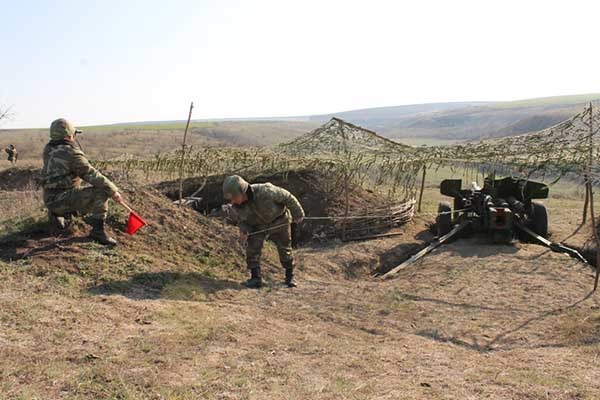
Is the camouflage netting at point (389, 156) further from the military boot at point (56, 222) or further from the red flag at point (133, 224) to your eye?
the military boot at point (56, 222)

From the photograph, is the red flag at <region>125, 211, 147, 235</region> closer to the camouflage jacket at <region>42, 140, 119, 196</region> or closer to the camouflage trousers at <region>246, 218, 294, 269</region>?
the camouflage jacket at <region>42, 140, 119, 196</region>

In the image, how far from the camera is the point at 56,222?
6305mm

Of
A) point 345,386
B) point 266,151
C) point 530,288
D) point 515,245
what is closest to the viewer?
point 345,386

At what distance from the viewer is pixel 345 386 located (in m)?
3.77

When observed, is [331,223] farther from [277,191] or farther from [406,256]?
[277,191]

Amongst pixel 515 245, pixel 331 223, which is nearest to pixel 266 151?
pixel 331 223

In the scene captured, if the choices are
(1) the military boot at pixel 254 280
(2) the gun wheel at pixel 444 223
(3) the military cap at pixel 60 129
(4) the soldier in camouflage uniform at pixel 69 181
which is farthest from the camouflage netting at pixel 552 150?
(3) the military cap at pixel 60 129

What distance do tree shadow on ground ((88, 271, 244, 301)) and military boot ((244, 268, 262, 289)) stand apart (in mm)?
114

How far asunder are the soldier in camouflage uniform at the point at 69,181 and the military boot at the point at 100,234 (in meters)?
0.02

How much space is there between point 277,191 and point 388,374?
3054mm

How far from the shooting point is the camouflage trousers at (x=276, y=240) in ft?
21.7

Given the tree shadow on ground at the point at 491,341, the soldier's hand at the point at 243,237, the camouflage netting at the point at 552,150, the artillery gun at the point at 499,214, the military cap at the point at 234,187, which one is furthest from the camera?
the artillery gun at the point at 499,214

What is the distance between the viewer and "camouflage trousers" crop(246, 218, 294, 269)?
6625mm

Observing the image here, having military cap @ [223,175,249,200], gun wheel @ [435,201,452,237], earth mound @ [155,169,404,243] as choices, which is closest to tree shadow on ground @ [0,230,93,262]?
military cap @ [223,175,249,200]
